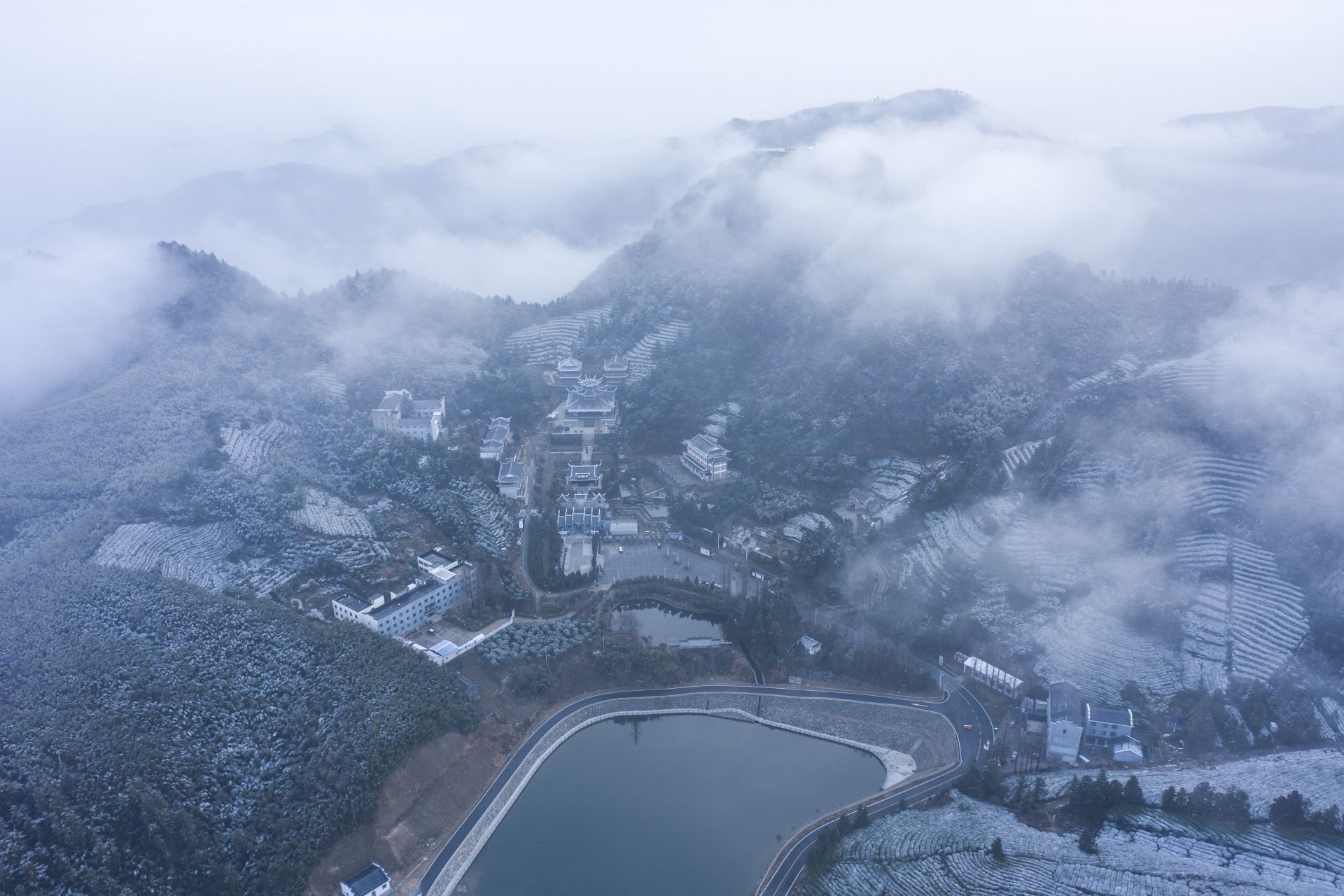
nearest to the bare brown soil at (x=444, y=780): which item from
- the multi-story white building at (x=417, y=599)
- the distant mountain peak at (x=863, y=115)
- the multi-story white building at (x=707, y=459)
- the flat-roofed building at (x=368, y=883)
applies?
the flat-roofed building at (x=368, y=883)

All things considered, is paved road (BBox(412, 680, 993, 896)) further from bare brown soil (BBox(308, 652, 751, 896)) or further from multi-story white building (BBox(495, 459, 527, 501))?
multi-story white building (BBox(495, 459, 527, 501))

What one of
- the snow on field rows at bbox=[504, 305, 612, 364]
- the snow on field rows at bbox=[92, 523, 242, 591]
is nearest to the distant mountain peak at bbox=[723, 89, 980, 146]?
the snow on field rows at bbox=[504, 305, 612, 364]

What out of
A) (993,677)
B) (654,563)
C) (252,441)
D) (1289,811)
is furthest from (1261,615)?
(252,441)

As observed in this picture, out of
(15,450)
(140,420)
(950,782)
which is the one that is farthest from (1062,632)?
(15,450)

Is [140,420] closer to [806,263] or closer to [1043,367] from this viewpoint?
[806,263]

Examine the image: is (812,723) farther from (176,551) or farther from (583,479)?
(176,551)

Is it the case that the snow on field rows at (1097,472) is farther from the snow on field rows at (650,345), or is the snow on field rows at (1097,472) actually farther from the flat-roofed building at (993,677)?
the snow on field rows at (650,345)
